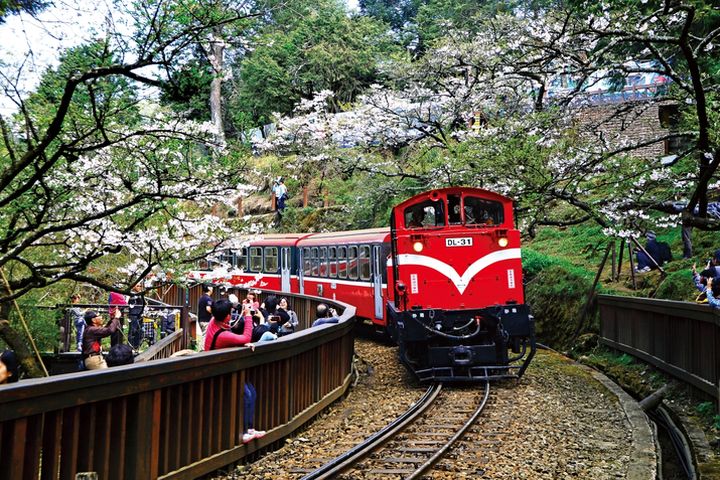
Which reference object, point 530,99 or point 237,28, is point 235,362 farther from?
point 530,99

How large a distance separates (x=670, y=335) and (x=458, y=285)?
11.7 ft

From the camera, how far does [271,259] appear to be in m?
25.7

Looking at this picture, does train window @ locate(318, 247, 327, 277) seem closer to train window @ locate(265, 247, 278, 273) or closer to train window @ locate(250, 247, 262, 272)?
train window @ locate(265, 247, 278, 273)

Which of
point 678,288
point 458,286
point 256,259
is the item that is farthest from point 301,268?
point 678,288

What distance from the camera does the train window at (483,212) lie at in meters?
13.4

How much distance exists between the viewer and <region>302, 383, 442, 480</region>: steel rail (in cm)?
715

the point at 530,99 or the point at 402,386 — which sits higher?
the point at 530,99

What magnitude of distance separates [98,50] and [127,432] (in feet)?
13.5

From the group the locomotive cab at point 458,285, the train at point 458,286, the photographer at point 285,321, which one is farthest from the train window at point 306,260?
the locomotive cab at point 458,285

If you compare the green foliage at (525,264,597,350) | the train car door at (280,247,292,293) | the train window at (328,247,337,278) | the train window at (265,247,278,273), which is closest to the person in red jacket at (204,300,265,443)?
the green foliage at (525,264,597,350)

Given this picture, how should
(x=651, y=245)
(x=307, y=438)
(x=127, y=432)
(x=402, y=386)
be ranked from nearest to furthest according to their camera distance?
1. (x=127, y=432)
2. (x=307, y=438)
3. (x=402, y=386)
4. (x=651, y=245)

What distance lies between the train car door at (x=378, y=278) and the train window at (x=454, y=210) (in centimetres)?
438

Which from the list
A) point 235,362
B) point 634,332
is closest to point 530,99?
point 634,332

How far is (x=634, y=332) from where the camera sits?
14055mm
